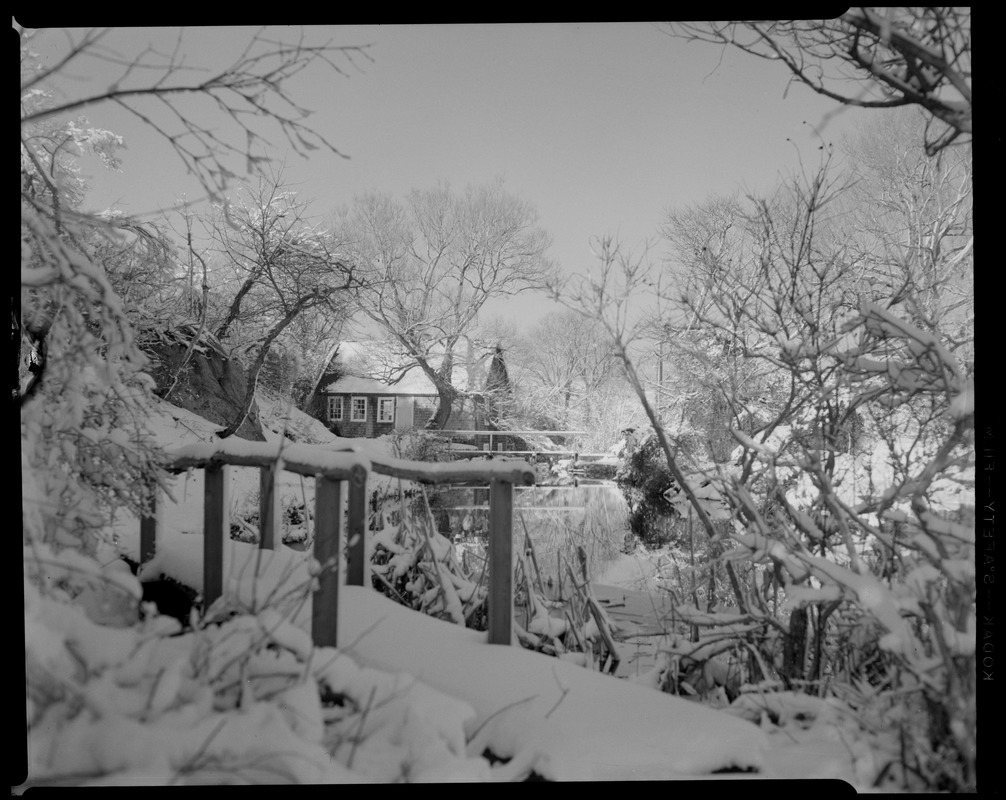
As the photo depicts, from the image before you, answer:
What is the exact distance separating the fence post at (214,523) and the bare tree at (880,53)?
2084 millimetres

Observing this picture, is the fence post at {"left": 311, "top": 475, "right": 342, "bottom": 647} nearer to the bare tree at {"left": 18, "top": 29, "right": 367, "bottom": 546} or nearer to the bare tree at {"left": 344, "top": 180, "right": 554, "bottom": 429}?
the bare tree at {"left": 344, "top": 180, "right": 554, "bottom": 429}

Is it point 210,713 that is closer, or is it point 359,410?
point 210,713

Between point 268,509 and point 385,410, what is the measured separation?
1.60ft

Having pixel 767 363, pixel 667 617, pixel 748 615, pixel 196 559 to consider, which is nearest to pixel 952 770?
pixel 748 615

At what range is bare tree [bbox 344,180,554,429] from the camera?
1786 mm

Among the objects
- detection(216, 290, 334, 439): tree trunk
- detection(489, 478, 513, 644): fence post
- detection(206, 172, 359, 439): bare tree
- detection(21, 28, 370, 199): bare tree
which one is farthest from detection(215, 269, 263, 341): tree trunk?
detection(489, 478, 513, 644): fence post

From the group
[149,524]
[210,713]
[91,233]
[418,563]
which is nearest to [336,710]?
[210,713]

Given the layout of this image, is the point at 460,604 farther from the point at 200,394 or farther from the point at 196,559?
the point at 200,394

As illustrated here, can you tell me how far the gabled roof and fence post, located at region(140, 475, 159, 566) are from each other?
632mm

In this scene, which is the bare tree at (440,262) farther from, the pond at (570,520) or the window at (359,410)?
the pond at (570,520)

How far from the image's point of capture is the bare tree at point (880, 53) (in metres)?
1.62

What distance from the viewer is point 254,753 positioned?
151cm

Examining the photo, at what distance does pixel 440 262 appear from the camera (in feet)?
6.08

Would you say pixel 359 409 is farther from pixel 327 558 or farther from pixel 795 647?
pixel 795 647
